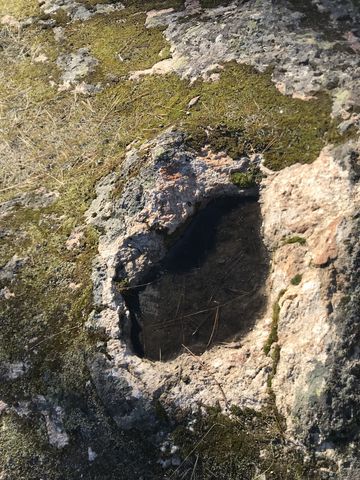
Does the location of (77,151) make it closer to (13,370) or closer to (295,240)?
(13,370)

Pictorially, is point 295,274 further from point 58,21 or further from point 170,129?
point 58,21

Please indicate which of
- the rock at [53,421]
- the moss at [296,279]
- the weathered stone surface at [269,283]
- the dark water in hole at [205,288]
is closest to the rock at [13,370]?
the rock at [53,421]

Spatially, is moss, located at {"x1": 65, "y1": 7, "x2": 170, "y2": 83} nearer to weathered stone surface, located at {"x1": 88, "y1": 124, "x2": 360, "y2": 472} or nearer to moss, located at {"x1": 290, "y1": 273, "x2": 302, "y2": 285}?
weathered stone surface, located at {"x1": 88, "y1": 124, "x2": 360, "y2": 472}

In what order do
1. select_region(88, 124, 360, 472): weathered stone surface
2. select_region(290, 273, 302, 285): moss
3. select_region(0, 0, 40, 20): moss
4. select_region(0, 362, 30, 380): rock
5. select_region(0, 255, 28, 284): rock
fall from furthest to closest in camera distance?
select_region(0, 0, 40, 20): moss, select_region(0, 255, 28, 284): rock, select_region(0, 362, 30, 380): rock, select_region(290, 273, 302, 285): moss, select_region(88, 124, 360, 472): weathered stone surface

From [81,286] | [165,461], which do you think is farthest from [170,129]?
[165,461]

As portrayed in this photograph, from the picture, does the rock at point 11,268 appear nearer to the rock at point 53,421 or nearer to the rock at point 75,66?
the rock at point 53,421

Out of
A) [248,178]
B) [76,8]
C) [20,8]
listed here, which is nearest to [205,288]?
[248,178]

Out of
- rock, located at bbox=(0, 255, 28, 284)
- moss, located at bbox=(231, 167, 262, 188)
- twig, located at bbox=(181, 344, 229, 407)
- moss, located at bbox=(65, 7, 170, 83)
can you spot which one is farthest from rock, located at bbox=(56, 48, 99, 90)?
twig, located at bbox=(181, 344, 229, 407)
